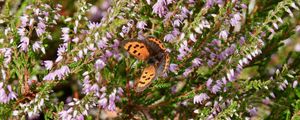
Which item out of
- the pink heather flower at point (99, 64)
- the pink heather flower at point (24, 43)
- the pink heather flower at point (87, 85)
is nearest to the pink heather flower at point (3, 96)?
the pink heather flower at point (24, 43)

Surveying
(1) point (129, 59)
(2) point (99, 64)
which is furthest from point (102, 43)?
(1) point (129, 59)

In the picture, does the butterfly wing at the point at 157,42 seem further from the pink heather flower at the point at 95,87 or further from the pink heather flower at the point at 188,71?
the pink heather flower at the point at 188,71

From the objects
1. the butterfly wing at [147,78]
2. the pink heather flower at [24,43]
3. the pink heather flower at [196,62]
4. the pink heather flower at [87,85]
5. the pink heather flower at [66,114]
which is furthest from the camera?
the pink heather flower at [196,62]

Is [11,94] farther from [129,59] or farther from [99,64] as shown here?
[129,59]

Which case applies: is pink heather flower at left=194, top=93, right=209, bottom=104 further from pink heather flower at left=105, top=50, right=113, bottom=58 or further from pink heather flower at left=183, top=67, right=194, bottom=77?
pink heather flower at left=105, top=50, right=113, bottom=58

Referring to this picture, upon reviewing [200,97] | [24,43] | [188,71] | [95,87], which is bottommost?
[200,97]

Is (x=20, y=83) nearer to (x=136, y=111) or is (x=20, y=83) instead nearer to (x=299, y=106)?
(x=136, y=111)

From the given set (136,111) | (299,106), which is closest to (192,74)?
(136,111)
